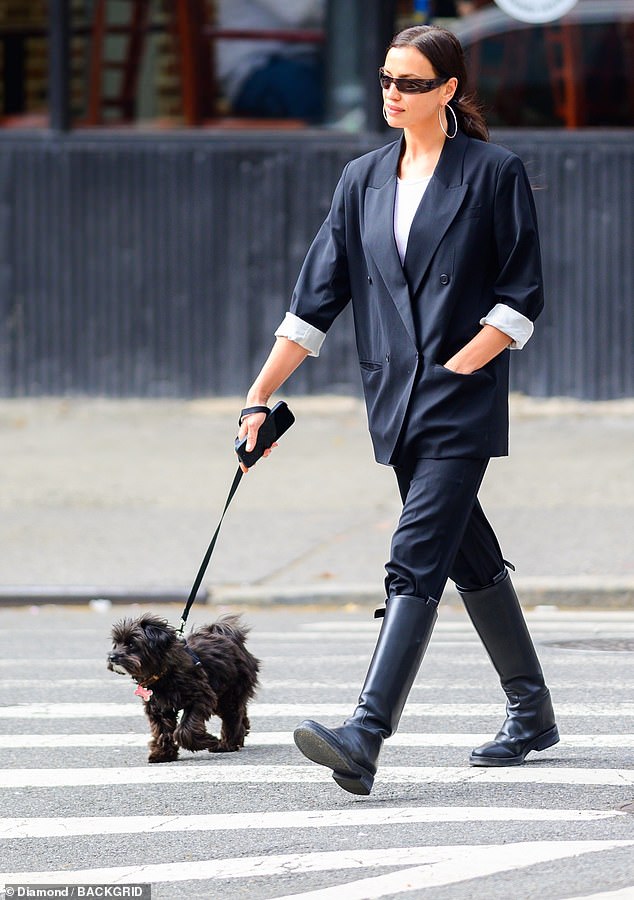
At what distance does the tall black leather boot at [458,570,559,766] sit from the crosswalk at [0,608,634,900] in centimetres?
7

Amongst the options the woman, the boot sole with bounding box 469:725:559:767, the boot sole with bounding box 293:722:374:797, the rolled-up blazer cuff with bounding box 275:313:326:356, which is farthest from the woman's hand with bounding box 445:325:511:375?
A: the boot sole with bounding box 469:725:559:767

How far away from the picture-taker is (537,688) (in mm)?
5516

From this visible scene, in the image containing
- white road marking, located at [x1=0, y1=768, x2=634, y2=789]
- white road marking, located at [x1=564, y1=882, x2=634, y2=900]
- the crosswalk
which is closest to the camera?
white road marking, located at [x1=564, y1=882, x2=634, y2=900]

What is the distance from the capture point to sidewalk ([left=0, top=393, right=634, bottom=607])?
9.83 meters

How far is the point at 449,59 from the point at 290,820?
7.53ft

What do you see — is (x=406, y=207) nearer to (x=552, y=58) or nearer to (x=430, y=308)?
(x=430, y=308)

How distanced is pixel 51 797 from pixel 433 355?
5.92 ft

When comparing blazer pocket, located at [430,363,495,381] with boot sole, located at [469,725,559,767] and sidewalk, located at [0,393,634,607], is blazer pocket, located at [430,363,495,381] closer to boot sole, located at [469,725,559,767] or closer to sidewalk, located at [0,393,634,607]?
boot sole, located at [469,725,559,767]

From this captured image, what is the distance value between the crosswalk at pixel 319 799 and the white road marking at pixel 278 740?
0.03 feet

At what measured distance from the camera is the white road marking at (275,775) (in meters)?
5.33

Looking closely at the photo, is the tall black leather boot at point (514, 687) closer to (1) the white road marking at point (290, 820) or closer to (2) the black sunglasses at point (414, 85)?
(1) the white road marking at point (290, 820)

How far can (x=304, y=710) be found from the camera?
6547mm

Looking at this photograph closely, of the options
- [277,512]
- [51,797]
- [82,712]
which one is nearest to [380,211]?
[51,797]

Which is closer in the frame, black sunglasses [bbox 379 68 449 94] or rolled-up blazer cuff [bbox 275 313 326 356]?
black sunglasses [bbox 379 68 449 94]
